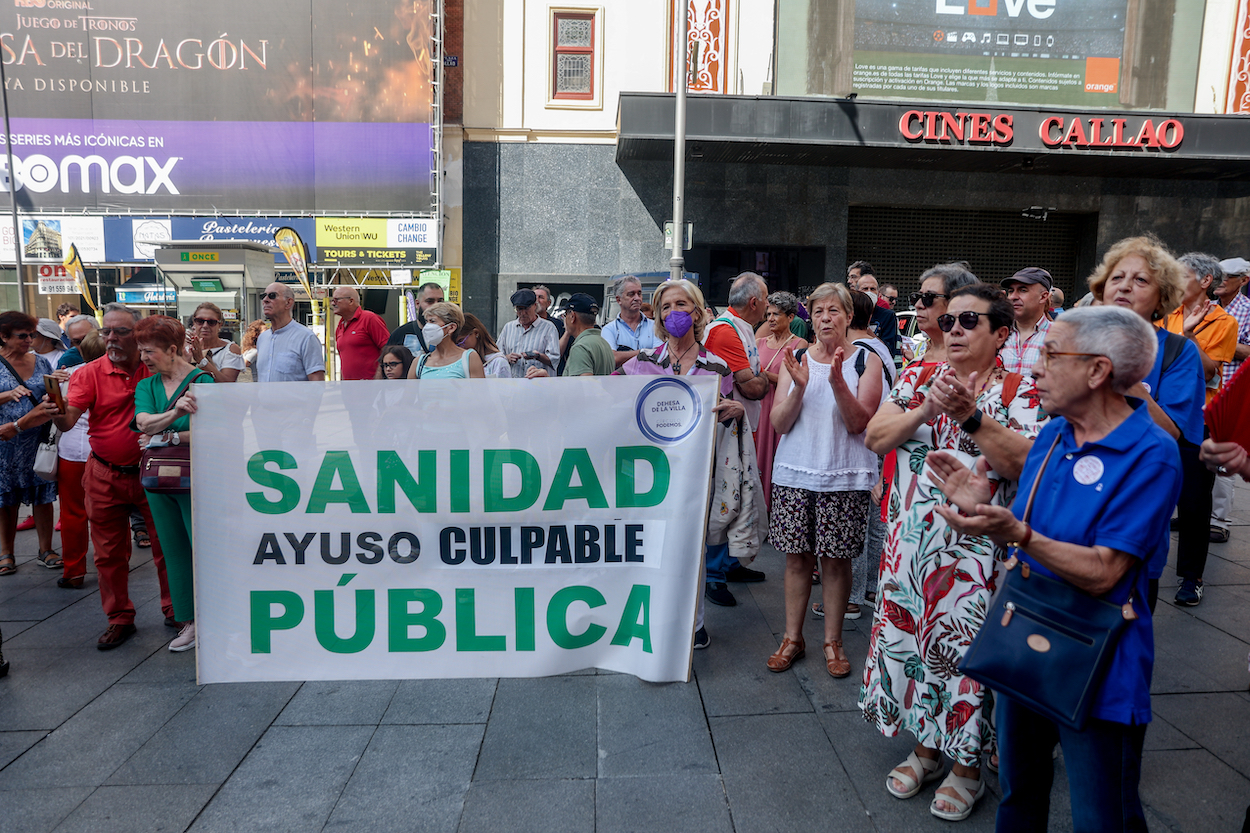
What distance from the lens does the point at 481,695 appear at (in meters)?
3.71

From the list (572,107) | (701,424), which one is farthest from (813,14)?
(701,424)

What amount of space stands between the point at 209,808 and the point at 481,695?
120cm

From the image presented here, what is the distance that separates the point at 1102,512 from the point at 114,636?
15.7 ft

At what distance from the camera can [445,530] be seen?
3.58 meters

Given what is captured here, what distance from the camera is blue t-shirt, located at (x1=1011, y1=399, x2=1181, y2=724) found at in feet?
6.20

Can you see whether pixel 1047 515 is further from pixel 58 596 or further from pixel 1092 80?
pixel 1092 80

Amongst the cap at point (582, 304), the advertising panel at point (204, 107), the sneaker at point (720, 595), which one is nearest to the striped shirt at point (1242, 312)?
the sneaker at point (720, 595)

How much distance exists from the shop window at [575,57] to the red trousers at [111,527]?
14.6 m

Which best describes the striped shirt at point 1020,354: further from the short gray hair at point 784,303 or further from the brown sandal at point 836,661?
the short gray hair at point 784,303

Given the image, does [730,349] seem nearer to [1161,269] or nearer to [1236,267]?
[1161,269]

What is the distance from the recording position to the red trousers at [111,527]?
4410mm

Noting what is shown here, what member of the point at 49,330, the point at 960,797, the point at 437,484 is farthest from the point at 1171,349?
the point at 49,330

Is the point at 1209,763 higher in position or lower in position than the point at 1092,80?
lower

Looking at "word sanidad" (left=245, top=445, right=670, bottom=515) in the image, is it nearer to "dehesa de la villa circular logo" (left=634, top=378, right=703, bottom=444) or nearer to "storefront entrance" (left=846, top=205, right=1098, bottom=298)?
"dehesa de la villa circular logo" (left=634, top=378, right=703, bottom=444)
